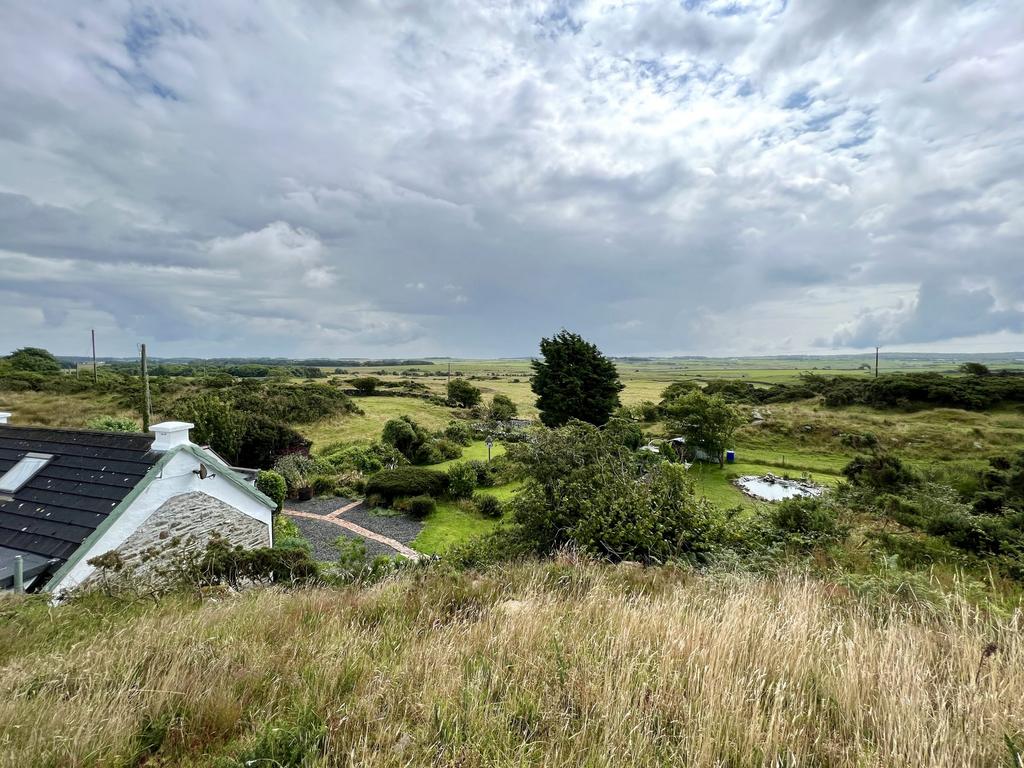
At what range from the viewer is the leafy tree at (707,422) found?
26188 millimetres

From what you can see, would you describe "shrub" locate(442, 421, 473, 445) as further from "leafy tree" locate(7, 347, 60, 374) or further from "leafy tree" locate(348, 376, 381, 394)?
"leafy tree" locate(7, 347, 60, 374)

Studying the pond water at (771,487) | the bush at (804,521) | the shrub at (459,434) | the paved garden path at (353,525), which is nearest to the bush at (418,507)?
the paved garden path at (353,525)

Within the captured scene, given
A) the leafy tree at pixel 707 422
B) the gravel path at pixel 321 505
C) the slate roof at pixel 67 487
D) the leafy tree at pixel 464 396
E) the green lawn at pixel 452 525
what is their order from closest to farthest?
the slate roof at pixel 67 487 → the green lawn at pixel 452 525 → the gravel path at pixel 321 505 → the leafy tree at pixel 707 422 → the leafy tree at pixel 464 396

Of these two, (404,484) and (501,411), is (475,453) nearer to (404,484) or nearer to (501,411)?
(404,484)

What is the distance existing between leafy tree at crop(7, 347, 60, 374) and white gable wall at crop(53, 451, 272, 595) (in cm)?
6616

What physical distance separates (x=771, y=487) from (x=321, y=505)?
21619 mm

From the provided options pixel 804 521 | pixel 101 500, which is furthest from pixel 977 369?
pixel 101 500

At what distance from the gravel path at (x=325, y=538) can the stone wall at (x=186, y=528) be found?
4221 mm

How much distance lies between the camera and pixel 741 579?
5.04 meters

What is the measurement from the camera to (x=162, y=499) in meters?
7.90

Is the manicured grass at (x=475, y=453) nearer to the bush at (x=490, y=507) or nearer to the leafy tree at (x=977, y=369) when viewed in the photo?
the bush at (x=490, y=507)

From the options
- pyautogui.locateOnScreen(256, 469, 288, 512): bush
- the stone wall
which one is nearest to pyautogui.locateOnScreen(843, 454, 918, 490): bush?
Result: the stone wall

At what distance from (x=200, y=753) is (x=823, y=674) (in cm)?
366

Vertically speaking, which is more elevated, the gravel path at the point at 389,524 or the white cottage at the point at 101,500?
the white cottage at the point at 101,500
